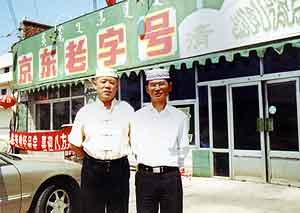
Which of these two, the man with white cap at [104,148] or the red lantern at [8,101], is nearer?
the man with white cap at [104,148]

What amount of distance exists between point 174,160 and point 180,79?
6662mm

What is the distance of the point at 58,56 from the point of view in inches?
506

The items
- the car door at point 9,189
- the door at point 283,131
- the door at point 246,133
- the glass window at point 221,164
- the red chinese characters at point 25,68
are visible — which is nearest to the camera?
the car door at point 9,189

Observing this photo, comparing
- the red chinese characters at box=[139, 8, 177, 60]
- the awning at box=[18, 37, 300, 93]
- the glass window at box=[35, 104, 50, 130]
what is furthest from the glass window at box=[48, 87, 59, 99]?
the red chinese characters at box=[139, 8, 177, 60]

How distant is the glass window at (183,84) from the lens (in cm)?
948

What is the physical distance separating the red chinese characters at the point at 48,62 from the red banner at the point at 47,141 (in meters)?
2.20

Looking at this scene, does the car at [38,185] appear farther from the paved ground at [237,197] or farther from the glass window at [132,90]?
the glass window at [132,90]

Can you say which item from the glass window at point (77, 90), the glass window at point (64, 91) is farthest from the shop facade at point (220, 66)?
the glass window at point (64, 91)

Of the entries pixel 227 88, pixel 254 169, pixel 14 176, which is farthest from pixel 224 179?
pixel 14 176

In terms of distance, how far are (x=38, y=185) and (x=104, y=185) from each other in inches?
69.7

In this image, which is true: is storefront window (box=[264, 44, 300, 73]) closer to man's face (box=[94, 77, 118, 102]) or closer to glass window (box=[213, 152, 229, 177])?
glass window (box=[213, 152, 229, 177])

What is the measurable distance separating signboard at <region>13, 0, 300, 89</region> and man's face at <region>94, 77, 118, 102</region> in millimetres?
4486

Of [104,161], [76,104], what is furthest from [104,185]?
[76,104]

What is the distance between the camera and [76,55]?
1207cm
